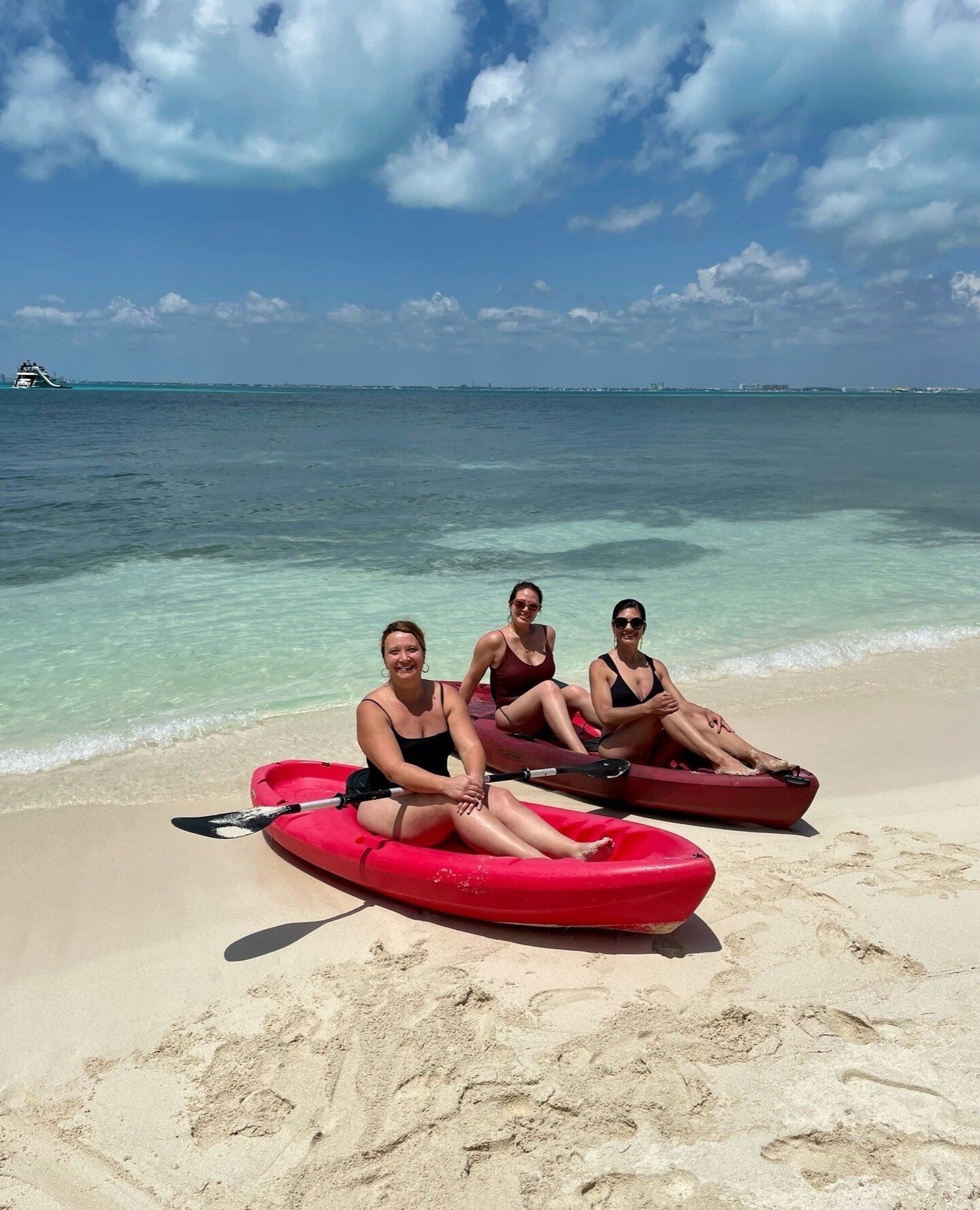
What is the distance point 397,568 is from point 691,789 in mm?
8459

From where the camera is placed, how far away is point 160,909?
4.33 metres

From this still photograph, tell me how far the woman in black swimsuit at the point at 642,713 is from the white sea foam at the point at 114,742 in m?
3.22

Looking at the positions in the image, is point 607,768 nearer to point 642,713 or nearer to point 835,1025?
point 642,713

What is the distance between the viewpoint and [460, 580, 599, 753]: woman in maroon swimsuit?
227 inches

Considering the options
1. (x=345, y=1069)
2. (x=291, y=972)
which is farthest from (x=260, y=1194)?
(x=291, y=972)

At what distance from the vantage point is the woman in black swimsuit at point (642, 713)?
516 cm

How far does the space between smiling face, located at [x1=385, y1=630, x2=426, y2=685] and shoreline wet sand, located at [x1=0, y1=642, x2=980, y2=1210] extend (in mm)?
1135

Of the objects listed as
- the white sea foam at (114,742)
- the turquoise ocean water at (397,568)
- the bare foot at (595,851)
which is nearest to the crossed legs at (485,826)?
the bare foot at (595,851)

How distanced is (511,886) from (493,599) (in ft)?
24.6

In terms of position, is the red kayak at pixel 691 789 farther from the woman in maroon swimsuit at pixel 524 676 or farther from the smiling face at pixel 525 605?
the smiling face at pixel 525 605

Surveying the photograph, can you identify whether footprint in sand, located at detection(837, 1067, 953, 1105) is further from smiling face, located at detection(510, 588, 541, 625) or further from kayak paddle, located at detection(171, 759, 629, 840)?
smiling face, located at detection(510, 588, 541, 625)

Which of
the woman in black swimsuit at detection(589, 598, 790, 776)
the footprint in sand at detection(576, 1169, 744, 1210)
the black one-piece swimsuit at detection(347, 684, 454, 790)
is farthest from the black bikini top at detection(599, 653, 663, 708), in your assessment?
the footprint in sand at detection(576, 1169, 744, 1210)

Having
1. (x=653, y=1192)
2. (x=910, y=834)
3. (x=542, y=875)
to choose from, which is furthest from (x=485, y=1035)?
(x=910, y=834)

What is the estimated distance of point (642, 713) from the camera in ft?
17.1
